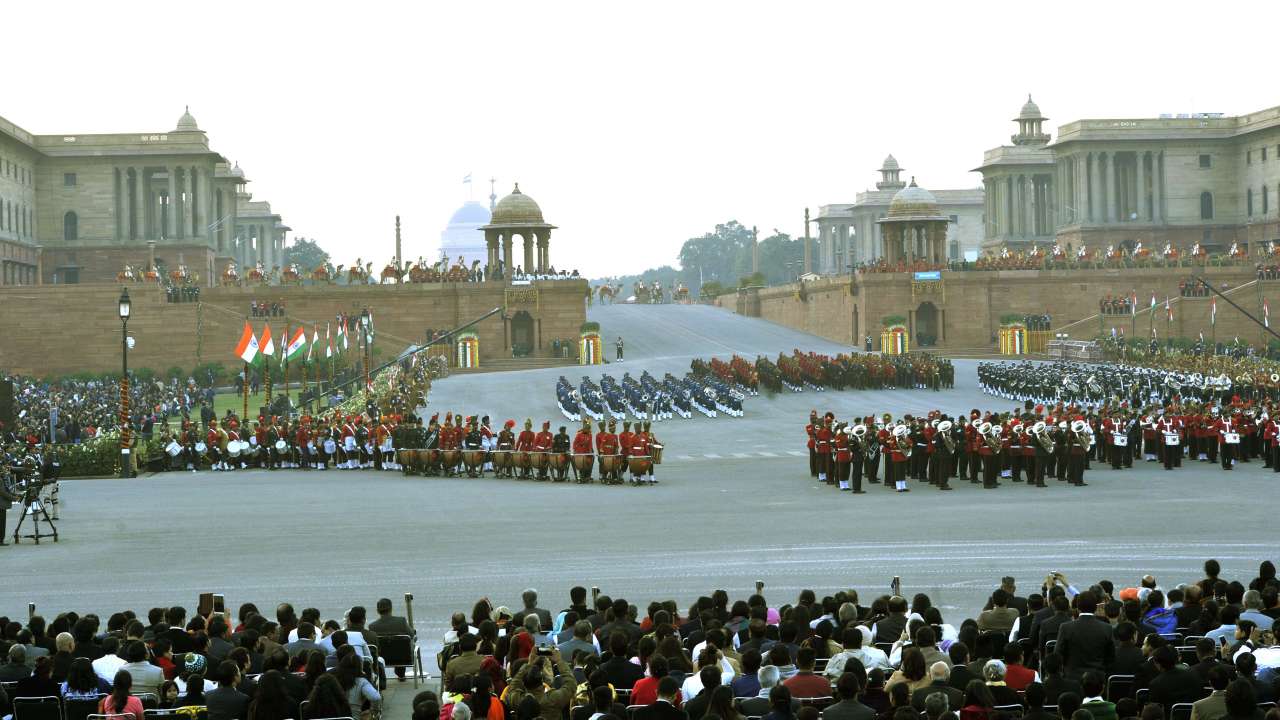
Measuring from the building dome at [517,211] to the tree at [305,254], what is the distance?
7672 centimetres

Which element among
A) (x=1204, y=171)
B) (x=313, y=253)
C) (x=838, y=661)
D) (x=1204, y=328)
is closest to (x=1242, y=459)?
(x=838, y=661)

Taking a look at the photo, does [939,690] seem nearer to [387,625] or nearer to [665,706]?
[665,706]

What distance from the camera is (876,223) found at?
435 ft

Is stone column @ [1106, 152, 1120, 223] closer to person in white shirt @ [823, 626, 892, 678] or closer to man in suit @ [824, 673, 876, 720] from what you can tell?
person in white shirt @ [823, 626, 892, 678]

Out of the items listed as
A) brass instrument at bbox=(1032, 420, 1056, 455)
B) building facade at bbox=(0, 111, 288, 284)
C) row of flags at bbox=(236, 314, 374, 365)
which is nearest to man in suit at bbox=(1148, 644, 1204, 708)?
brass instrument at bbox=(1032, 420, 1056, 455)

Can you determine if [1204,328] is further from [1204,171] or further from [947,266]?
[1204,171]

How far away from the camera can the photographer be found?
10180mm

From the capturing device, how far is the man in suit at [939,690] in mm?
9812

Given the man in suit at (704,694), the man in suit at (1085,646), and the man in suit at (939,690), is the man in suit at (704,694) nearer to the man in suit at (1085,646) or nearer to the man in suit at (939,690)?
the man in suit at (939,690)

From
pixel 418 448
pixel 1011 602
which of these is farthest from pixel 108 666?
pixel 418 448

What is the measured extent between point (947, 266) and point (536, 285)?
66.9ft

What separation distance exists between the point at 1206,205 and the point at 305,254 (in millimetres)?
87491

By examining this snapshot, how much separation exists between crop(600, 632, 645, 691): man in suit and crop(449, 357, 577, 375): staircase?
2163 inches

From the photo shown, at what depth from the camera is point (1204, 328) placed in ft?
234
